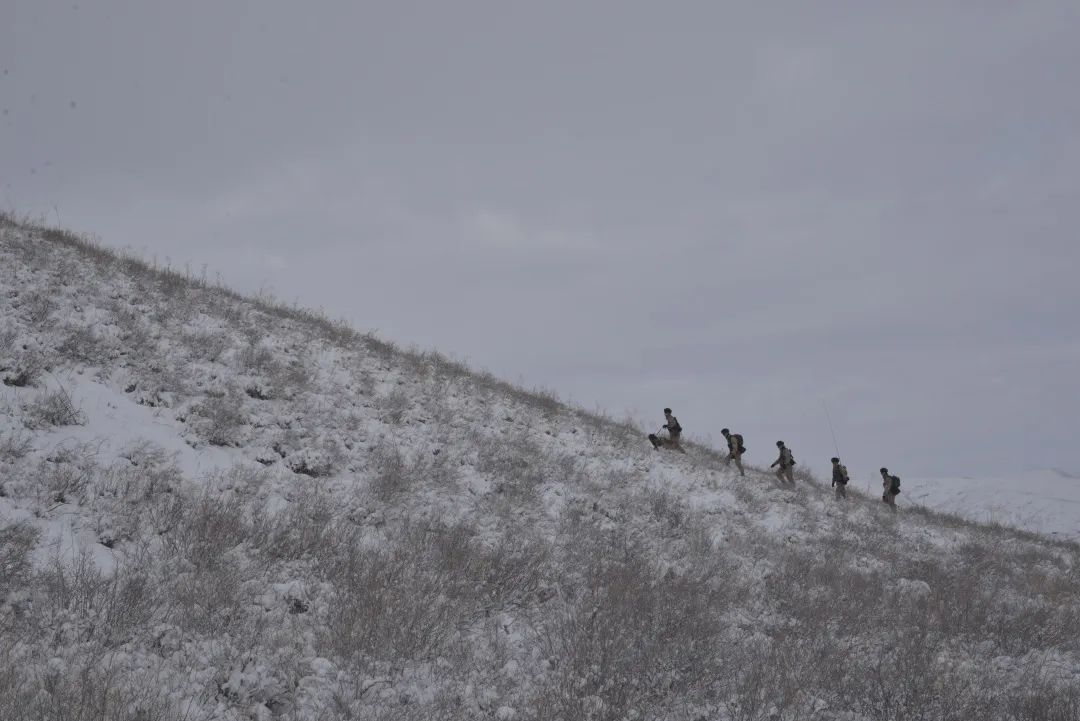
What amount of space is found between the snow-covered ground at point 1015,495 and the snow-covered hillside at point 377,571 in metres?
27.1

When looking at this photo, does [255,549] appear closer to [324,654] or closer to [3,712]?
[324,654]

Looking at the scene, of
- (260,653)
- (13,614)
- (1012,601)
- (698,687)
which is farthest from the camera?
(1012,601)

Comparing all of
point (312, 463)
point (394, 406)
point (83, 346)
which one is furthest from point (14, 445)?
point (394, 406)

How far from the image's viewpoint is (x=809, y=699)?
5.04m

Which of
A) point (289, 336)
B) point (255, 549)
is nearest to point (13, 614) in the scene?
point (255, 549)

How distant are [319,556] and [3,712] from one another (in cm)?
288

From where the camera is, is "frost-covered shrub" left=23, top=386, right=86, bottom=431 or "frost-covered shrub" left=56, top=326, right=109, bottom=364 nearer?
"frost-covered shrub" left=23, top=386, right=86, bottom=431

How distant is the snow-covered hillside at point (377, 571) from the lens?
413 cm

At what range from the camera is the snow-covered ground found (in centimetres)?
3341

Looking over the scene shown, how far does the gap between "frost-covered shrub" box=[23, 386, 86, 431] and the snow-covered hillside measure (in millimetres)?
37

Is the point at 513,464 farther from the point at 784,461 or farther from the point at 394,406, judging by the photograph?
the point at 784,461

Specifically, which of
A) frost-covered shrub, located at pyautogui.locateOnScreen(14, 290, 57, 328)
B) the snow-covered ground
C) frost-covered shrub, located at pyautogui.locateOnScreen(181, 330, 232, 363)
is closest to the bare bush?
frost-covered shrub, located at pyautogui.locateOnScreen(181, 330, 232, 363)

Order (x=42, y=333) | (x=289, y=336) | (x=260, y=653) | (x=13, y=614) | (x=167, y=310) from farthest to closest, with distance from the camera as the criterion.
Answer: (x=289, y=336) < (x=167, y=310) < (x=42, y=333) < (x=260, y=653) < (x=13, y=614)

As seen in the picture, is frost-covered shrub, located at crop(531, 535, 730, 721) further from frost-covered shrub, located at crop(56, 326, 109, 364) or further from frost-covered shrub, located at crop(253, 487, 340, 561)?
frost-covered shrub, located at crop(56, 326, 109, 364)
